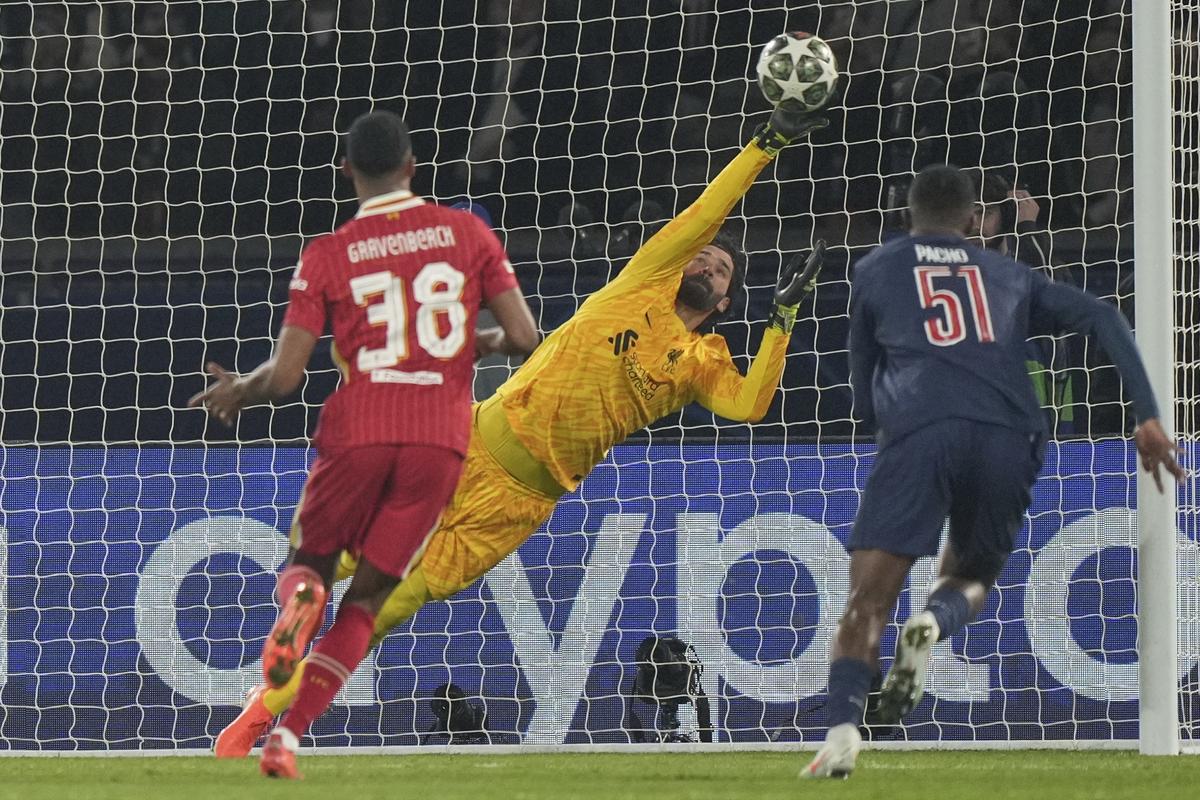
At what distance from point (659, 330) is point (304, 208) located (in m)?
4.77

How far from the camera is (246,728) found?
5.79m

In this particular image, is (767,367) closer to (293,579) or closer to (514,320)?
(514,320)

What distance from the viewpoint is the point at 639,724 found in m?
7.02

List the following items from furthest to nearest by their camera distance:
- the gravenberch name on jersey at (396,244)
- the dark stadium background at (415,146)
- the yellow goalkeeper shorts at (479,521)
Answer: the dark stadium background at (415,146)
the yellow goalkeeper shorts at (479,521)
the gravenberch name on jersey at (396,244)

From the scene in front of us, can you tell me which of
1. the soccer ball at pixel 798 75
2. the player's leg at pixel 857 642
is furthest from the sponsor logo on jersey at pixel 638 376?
the player's leg at pixel 857 642

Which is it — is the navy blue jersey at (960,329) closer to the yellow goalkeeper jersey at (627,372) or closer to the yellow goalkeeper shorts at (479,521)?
the yellow goalkeeper jersey at (627,372)

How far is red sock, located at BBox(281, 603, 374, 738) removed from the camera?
185 inches

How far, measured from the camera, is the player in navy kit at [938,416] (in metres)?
4.76

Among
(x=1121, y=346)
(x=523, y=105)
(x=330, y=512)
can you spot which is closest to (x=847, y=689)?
(x=1121, y=346)

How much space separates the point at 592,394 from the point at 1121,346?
191cm

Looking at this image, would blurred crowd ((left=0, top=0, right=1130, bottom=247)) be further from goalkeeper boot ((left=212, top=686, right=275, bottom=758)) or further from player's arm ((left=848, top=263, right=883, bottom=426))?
player's arm ((left=848, top=263, right=883, bottom=426))

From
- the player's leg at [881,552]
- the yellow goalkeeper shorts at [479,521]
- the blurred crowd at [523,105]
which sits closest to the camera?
the player's leg at [881,552]

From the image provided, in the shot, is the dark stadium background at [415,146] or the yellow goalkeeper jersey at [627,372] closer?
the yellow goalkeeper jersey at [627,372]

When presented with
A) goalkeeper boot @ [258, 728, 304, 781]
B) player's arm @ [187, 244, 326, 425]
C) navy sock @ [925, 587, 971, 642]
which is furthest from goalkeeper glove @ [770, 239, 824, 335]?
goalkeeper boot @ [258, 728, 304, 781]
